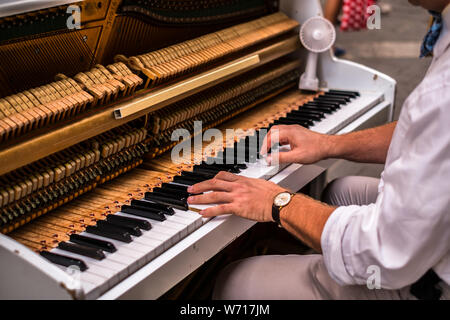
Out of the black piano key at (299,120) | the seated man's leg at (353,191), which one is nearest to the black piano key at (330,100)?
the black piano key at (299,120)

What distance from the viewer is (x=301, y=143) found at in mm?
2260

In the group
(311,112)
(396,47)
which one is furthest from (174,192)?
(396,47)

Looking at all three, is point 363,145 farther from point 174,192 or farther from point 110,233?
point 110,233

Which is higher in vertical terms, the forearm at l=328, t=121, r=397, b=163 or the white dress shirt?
the white dress shirt

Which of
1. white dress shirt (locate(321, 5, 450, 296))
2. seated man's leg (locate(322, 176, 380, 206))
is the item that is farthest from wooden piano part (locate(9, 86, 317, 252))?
white dress shirt (locate(321, 5, 450, 296))

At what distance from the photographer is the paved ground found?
23.3ft

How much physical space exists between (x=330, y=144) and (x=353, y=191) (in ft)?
1.21

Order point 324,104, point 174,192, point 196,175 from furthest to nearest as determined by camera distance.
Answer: point 324,104
point 196,175
point 174,192

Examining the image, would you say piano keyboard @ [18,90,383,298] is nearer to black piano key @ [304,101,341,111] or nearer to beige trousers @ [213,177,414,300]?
beige trousers @ [213,177,414,300]

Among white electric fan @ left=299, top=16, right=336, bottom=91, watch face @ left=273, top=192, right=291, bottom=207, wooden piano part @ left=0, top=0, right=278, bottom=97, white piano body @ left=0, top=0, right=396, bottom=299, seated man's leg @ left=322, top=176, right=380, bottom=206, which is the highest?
wooden piano part @ left=0, top=0, right=278, bottom=97

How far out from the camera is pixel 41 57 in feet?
6.03

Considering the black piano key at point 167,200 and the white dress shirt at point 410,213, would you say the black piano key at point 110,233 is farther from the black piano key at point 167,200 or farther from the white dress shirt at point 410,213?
the white dress shirt at point 410,213

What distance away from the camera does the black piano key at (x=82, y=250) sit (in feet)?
5.06
